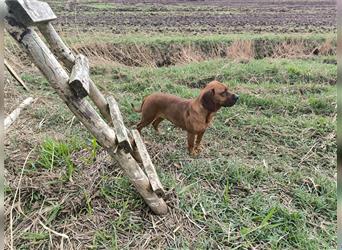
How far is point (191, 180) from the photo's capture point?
3494mm

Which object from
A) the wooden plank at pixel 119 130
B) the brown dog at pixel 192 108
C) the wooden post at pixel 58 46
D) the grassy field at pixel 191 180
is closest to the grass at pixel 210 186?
the grassy field at pixel 191 180

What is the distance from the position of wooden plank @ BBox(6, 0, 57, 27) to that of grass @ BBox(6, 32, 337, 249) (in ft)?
4.95

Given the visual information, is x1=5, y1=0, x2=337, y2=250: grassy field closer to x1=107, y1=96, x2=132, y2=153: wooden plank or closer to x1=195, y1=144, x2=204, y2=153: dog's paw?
x1=195, y1=144, x2=204, y2=153: dog's paw

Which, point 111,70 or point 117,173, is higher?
point 117,173

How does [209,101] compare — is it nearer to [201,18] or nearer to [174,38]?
[174,38]

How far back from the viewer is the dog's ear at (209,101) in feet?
11.4

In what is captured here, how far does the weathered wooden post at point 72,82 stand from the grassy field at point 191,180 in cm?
33

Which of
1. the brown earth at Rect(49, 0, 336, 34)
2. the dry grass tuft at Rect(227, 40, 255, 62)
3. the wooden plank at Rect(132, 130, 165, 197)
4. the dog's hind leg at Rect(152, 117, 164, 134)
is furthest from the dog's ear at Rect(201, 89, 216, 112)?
the brown earth at Rect(49, 0, 336, 34)

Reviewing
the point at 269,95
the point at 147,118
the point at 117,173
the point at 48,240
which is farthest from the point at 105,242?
the point at 269,95

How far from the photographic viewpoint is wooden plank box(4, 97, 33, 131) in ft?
13.4

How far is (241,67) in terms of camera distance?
23.7 ft

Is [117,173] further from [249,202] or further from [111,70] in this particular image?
[111,70]

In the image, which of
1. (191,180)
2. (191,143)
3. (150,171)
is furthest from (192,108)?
(150,171)

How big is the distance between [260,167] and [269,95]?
7.89 feet
